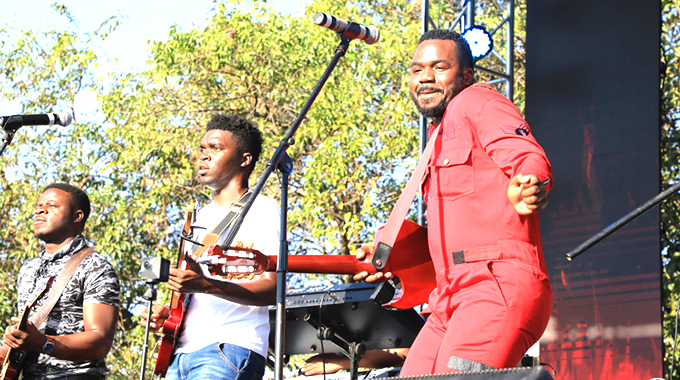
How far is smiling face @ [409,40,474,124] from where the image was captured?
9.19ft

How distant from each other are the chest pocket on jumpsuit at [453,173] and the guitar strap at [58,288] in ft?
7.11

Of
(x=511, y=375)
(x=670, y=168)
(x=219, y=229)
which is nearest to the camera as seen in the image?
(x=511, y=375)

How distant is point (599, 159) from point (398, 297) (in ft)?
11.5

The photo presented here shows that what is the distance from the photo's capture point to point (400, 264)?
284 centimetres

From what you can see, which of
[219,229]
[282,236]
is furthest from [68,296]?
[282,236]

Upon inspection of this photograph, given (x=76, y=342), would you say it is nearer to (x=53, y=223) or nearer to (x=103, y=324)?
(x=103, y=324)

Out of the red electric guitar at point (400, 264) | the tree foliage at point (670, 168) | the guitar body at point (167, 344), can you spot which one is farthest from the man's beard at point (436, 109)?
the tree foliage at point (670, 168)

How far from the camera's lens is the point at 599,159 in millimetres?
5875

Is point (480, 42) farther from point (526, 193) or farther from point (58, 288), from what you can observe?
point (526, 193)

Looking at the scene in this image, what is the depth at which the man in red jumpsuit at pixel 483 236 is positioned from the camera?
2.33m

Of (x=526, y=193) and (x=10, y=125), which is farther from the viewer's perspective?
(x=10, y=125)

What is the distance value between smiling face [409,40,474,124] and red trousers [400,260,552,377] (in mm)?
656

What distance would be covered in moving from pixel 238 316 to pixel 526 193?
59.0 inches

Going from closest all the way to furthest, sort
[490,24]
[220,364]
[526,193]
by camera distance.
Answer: [526,193], [220,364], [490,24]
